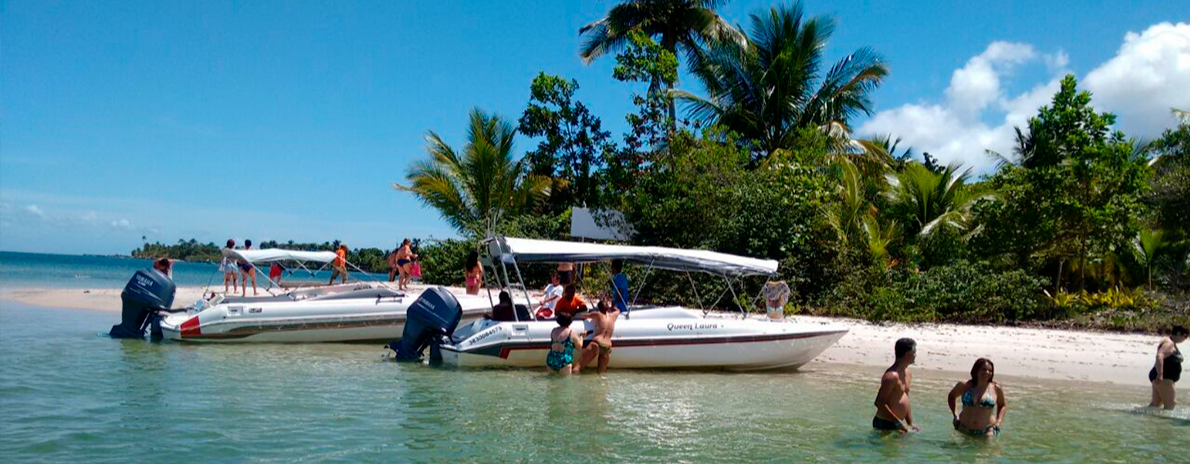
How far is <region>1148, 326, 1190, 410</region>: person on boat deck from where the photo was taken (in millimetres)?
9727

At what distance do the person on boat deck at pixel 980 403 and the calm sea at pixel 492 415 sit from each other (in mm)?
148

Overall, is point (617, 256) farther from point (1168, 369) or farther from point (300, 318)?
point (1168, 369)

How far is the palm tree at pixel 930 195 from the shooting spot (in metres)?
22.6

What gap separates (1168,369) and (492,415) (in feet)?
24.3

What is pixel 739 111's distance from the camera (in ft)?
85.5

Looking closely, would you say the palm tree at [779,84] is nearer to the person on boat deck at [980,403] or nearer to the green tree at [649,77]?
the green tree at [649,77]

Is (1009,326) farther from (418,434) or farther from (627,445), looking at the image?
(418,434)

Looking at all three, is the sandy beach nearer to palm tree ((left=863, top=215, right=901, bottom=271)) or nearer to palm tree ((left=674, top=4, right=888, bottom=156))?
A: palm tree ((left=863, top=215, right=901, bottom=271))

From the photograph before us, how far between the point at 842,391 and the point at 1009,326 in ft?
21.2

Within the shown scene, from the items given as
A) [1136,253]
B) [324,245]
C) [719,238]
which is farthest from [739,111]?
[324,245]

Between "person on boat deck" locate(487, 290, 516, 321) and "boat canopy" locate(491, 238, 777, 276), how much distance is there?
509 millimetres

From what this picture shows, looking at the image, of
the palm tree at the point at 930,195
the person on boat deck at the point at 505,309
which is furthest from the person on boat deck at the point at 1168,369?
the palm tree at the point at 930,195

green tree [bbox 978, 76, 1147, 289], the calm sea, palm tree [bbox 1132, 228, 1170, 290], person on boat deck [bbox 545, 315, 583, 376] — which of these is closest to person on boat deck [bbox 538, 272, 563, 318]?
person on boat deck [bbox 545, 315, 583, 376]

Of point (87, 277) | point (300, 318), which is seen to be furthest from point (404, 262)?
point (87, 277)
